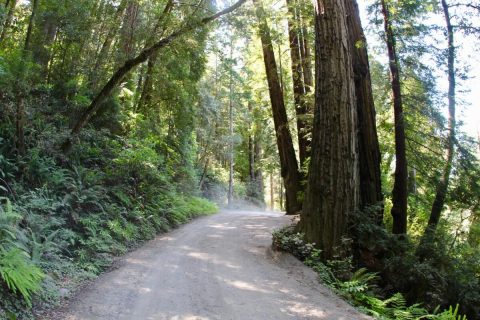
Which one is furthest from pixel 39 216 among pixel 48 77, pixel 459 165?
pixel 459 165

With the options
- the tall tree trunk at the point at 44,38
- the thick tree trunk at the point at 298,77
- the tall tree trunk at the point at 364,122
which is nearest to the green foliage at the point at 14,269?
the tall tree trunk at the point at 44,38

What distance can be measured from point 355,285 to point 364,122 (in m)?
4.84

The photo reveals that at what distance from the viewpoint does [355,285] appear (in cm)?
698

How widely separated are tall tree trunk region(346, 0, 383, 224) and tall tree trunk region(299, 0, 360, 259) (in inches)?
45.0

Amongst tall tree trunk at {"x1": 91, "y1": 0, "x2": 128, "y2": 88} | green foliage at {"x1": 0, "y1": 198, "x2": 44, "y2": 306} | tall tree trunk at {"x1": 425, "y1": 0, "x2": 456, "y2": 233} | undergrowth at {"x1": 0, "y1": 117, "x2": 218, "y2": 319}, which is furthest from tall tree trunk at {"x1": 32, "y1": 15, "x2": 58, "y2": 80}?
tall tree trunk at {"x1": 425, "y1": 0, "x2": 456, "y2": 233}

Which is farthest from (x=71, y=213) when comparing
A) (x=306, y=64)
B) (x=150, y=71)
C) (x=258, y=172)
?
(x=258, y=172)

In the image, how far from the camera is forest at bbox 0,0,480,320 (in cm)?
742

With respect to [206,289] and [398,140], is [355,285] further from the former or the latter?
[398,140]

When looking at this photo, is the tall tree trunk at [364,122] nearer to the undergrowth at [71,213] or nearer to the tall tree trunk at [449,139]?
the tall tree trunk at [449,139]

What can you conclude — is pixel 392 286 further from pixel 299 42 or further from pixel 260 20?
pixel 299 42

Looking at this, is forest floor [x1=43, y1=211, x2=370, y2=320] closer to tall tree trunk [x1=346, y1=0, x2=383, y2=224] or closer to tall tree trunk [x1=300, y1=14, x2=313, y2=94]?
tall tree trunk [x1=346, y1=0, x2=383, y2=224]

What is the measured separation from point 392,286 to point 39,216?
712cm

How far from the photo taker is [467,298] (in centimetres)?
862

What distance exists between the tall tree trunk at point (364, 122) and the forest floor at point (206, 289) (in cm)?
303
